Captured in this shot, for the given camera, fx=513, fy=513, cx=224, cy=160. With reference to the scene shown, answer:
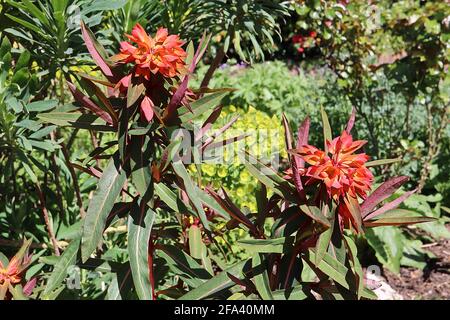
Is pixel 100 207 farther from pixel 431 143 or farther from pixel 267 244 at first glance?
pixel 431 143

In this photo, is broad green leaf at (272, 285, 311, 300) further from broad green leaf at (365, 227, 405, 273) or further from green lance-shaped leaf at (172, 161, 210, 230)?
broad green leaf at (365, 227, 405, 273)

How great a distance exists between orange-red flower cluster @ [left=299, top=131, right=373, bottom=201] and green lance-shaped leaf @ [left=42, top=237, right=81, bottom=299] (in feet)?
2.26

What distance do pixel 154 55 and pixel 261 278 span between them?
657 mm

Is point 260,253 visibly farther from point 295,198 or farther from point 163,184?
point 163,184

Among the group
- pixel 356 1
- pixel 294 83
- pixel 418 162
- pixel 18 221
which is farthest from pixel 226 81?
pixel 18 221

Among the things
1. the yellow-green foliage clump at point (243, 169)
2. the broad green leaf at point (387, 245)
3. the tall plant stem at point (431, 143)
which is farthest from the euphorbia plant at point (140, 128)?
the tall plant stem at point (431, 143)

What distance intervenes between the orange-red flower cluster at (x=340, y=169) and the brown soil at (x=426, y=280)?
2.45 meters

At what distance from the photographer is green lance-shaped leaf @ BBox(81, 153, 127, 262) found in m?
1.33

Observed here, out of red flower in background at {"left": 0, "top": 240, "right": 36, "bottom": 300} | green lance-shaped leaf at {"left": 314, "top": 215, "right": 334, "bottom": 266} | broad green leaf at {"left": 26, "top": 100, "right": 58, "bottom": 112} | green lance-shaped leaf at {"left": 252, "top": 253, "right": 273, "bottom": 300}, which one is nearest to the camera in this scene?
green lance-shaped leaf at {"left": 314, "top": 215, "right": 334, "bottom": 266}

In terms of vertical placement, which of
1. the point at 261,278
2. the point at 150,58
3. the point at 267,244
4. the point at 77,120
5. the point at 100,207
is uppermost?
the point at 150,58

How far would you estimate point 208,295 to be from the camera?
1.44m

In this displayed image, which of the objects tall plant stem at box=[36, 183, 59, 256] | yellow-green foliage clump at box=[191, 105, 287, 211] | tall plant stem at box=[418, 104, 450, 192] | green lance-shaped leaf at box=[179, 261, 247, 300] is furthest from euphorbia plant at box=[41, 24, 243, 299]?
tall plant stem at box=[418, 104, 450, 192]

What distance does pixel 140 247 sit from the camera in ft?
4.60

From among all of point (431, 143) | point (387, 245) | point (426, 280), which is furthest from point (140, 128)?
point (431, 143)
